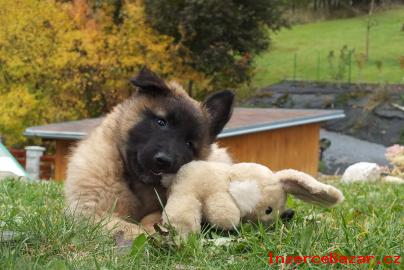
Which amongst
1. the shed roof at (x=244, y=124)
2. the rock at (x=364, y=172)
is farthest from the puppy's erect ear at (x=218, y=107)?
the rock at (x=364, y=172)

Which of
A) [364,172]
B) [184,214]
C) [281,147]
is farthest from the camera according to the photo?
[281,147]

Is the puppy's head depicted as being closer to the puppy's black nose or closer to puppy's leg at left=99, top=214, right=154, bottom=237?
the puppy's black nose

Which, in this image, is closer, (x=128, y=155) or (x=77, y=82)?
(x=128, y=155)

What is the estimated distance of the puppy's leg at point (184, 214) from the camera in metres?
3.20

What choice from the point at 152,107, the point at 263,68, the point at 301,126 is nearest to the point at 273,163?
the point at 301,126

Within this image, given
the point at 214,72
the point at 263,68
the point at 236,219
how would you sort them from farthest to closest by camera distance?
the point at 263,68 → the point at 214,72 → the point at 236,219

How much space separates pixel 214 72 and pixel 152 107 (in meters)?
25.0

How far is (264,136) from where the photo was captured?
17.1m

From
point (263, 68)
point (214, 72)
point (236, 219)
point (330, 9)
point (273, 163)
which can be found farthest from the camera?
point (330, 9)

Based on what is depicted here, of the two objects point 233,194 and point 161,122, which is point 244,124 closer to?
point 161,122

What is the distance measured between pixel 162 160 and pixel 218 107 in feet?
2.54

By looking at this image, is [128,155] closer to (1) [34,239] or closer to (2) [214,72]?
(1) [34,239]

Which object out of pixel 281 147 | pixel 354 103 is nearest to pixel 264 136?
pixel 281 147

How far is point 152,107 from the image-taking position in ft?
12.6
